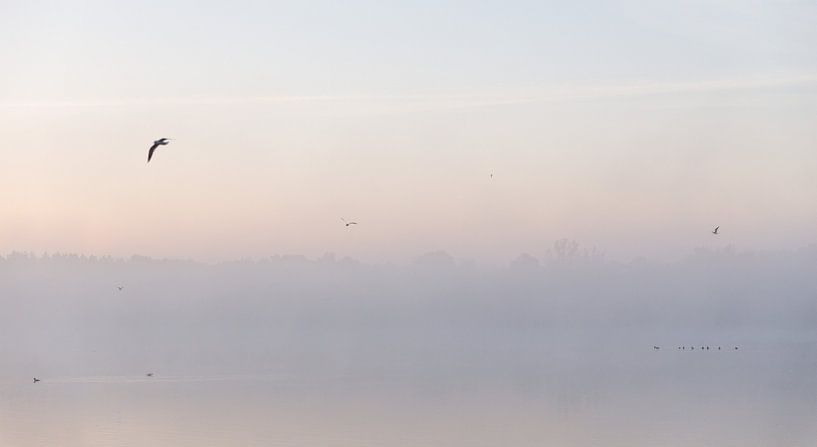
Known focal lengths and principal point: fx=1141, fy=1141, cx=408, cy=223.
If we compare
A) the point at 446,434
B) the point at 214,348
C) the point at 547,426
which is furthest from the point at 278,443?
the point at 214,348

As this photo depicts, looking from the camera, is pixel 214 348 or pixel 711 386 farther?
pixel 214 348

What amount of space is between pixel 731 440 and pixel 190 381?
1656 inches

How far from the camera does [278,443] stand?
4788 cm

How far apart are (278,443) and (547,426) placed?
13.4 meters

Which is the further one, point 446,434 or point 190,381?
point 190,381

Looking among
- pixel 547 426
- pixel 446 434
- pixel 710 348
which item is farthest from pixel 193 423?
pixel 710 348

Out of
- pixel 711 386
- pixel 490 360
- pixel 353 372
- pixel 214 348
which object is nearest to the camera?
pixel 711 386

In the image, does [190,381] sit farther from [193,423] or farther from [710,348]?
[710,348]

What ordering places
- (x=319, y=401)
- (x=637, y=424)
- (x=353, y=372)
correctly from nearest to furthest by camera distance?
1. (x=637, y=424)
2. (x=319, y=401)
3. (x=353, y=372)

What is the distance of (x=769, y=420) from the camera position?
56188 mm

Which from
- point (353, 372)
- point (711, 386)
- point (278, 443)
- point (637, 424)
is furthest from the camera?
point (353, 372)

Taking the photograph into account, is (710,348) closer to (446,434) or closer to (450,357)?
(450,357)

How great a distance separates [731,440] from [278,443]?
19.5 meters

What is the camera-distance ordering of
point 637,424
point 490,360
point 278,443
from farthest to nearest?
point 490,360 → point 637,424 → point 278,443
